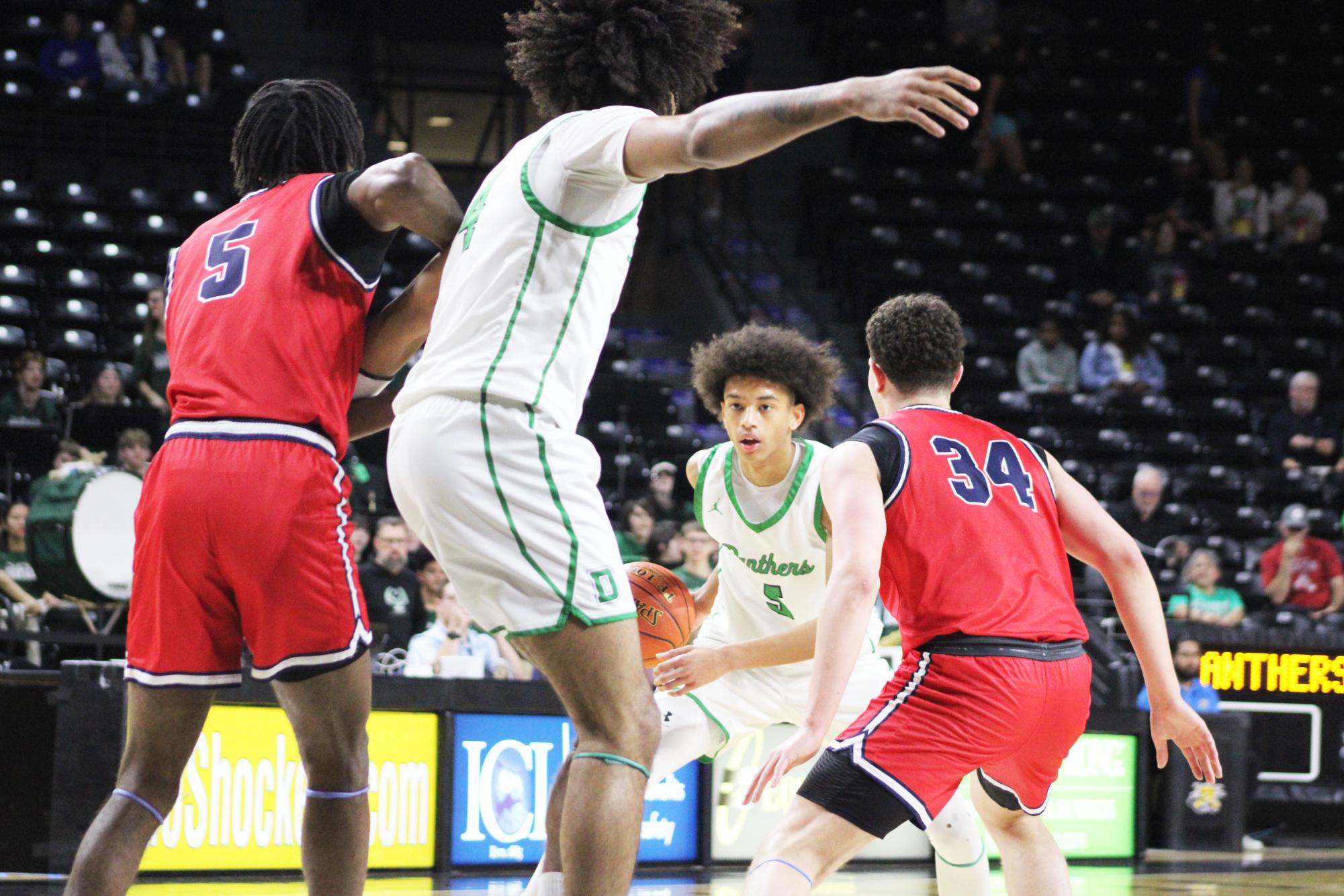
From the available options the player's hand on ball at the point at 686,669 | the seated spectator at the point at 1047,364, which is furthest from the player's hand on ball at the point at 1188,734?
the seated spectator at the point at 1047,364

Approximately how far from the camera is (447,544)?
11.0 feet

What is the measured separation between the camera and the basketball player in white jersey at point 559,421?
3.25m

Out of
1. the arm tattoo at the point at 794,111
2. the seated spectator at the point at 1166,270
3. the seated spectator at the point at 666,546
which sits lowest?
the seated spectator at the point at 666,546

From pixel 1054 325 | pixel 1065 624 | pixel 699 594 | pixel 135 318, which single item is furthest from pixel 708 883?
pixel 1054 325

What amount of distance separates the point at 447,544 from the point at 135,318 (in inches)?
397

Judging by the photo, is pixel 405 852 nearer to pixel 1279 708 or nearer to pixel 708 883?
pixel 708 883

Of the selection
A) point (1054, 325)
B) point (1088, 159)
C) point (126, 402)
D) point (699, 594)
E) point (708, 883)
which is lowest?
point (708, 883)

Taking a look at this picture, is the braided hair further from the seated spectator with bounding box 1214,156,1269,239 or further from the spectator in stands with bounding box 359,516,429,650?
the seated spectator with bounding box 1214,156,1269,239

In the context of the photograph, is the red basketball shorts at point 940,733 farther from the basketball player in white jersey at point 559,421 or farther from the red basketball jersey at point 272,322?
the red basketball jersey at point 272,322

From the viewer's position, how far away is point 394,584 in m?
9.26

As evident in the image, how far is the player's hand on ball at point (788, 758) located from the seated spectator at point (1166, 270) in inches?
536

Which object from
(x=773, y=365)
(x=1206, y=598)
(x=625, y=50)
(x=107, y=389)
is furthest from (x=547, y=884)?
(x=1206, y=598)

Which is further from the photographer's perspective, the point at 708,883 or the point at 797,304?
the point at 797,304

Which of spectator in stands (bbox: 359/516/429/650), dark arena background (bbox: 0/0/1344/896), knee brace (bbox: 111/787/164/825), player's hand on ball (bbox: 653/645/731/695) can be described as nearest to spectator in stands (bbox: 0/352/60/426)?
dark arena background (bbox: 0/0/1344/896)
